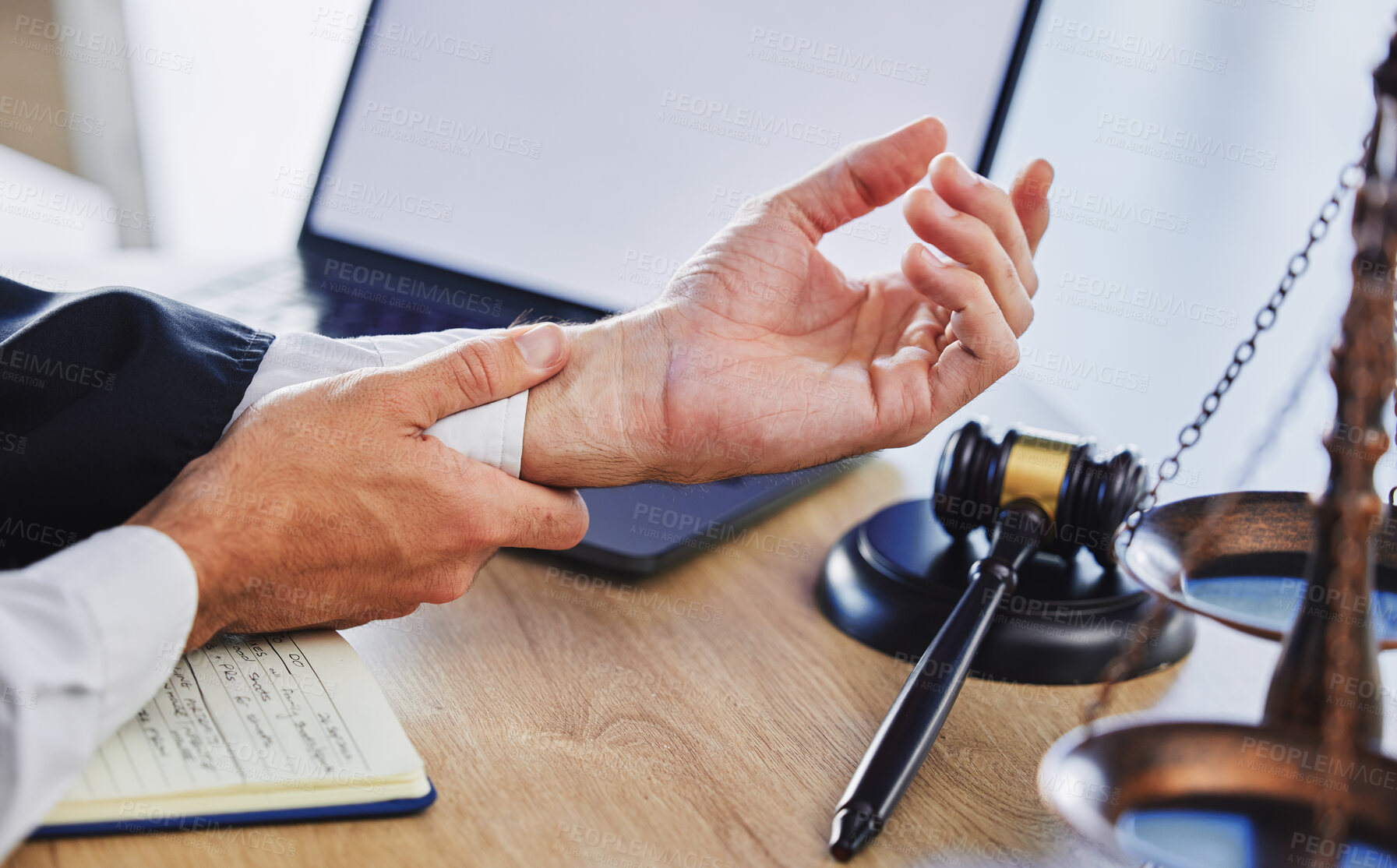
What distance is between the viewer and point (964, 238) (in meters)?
0.68

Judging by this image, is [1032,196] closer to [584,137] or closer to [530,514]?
[530,514]

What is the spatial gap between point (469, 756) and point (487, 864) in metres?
0.08

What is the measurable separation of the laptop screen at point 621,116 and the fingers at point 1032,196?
11.1 inches

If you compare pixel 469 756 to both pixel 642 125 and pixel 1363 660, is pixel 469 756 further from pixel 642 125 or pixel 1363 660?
pixel 642 125

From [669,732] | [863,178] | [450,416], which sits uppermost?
[863,178]

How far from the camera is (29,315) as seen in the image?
0.67m

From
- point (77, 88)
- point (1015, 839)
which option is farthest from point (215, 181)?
point (1015, 839)

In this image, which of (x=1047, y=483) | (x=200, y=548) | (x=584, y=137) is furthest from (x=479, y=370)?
(x=584, y=137)

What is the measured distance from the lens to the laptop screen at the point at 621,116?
104cm

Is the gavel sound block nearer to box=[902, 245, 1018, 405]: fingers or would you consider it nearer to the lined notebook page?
box=[902, 245, 1018, 405]: fingers

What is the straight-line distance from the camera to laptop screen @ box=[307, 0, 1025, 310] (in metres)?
1.04

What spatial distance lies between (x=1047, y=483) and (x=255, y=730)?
0.54 metres

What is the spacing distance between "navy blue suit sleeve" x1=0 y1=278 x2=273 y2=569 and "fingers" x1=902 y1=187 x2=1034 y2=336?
48 centimetres

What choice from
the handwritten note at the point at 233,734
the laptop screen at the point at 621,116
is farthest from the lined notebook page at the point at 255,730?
the laptop screen at the point at 621,116
